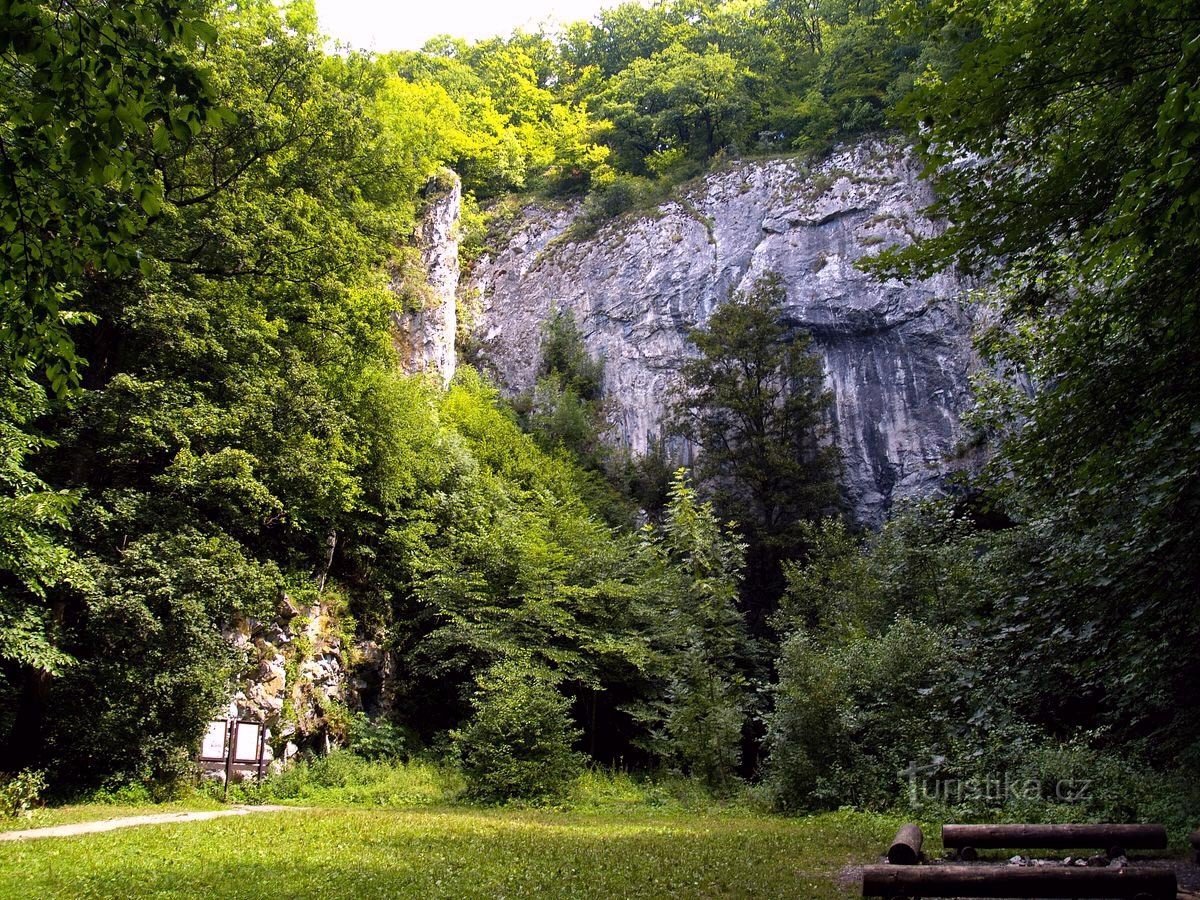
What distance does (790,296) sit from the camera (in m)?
29.2

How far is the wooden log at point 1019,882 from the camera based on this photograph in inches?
193

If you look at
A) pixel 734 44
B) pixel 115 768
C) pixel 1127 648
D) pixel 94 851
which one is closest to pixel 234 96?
pixel 115 768

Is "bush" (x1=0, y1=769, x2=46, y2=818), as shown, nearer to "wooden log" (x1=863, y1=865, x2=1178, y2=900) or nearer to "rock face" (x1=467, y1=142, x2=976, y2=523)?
"wooden log" (x1=863, y1=865, x2=1178, y2=900)

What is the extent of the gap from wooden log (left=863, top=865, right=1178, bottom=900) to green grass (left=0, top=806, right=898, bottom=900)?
25.8 inches

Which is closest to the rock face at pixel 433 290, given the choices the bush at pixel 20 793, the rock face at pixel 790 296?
the rock face at pixel 790 296

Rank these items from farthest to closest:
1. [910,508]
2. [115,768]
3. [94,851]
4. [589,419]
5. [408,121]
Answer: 1. [589,419]
2. [408,121]
3. [910,508]
4. [115,768]
5. [94,851]

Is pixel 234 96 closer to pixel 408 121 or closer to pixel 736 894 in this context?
pixel 408 121

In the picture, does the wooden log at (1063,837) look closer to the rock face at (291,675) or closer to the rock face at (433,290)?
the rock face at (291,675)

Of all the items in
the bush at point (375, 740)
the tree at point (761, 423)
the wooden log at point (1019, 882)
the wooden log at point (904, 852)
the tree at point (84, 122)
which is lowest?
the bush at point (375, 740)

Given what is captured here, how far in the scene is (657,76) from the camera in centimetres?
3875

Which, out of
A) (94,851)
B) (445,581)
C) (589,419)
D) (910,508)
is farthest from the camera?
(589,419)

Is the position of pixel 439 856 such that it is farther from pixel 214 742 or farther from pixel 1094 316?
pixel 1094 316

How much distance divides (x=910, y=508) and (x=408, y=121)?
22049 mm

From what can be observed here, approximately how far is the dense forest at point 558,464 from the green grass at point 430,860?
118 inches
